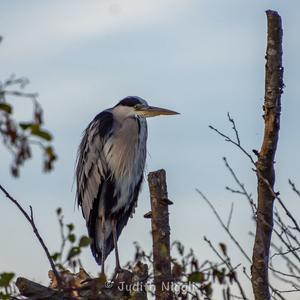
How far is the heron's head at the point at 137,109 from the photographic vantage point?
22.5 ft

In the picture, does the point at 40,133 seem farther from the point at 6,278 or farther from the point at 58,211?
the point at 58,211

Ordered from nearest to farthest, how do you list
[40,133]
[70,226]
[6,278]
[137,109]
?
[40,133], [6,278], [70,226], [137,109]

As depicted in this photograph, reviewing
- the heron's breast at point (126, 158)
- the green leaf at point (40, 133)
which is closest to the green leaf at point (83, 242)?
the green leaf at point (40, 133)

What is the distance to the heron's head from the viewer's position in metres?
6.86

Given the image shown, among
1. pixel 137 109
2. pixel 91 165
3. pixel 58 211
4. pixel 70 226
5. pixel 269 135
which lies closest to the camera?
pixel 70 226

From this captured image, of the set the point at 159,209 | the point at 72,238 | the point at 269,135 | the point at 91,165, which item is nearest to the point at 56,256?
the point at 72,238

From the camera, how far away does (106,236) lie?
6.52 meters

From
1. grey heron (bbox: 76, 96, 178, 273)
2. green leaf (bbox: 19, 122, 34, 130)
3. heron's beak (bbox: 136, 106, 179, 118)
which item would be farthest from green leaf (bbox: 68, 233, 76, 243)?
heron's beak (bbox: 136, 106, 179, 118)

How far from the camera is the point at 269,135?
13.6 ft

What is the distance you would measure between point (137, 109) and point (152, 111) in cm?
14

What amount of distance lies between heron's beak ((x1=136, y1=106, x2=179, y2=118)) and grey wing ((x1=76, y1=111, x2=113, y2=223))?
0.35 m

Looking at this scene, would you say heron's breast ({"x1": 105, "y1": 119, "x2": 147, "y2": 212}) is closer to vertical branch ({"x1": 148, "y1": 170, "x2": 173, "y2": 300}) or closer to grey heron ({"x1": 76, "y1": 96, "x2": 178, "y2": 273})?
grey heron ({"x1": 76, "y1": 96, "x2": 178, "y2": 273})

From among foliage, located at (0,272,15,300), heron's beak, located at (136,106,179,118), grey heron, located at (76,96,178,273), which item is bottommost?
foliage, located at (0,272,15,300)

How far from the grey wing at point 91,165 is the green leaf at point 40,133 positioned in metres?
5.00
